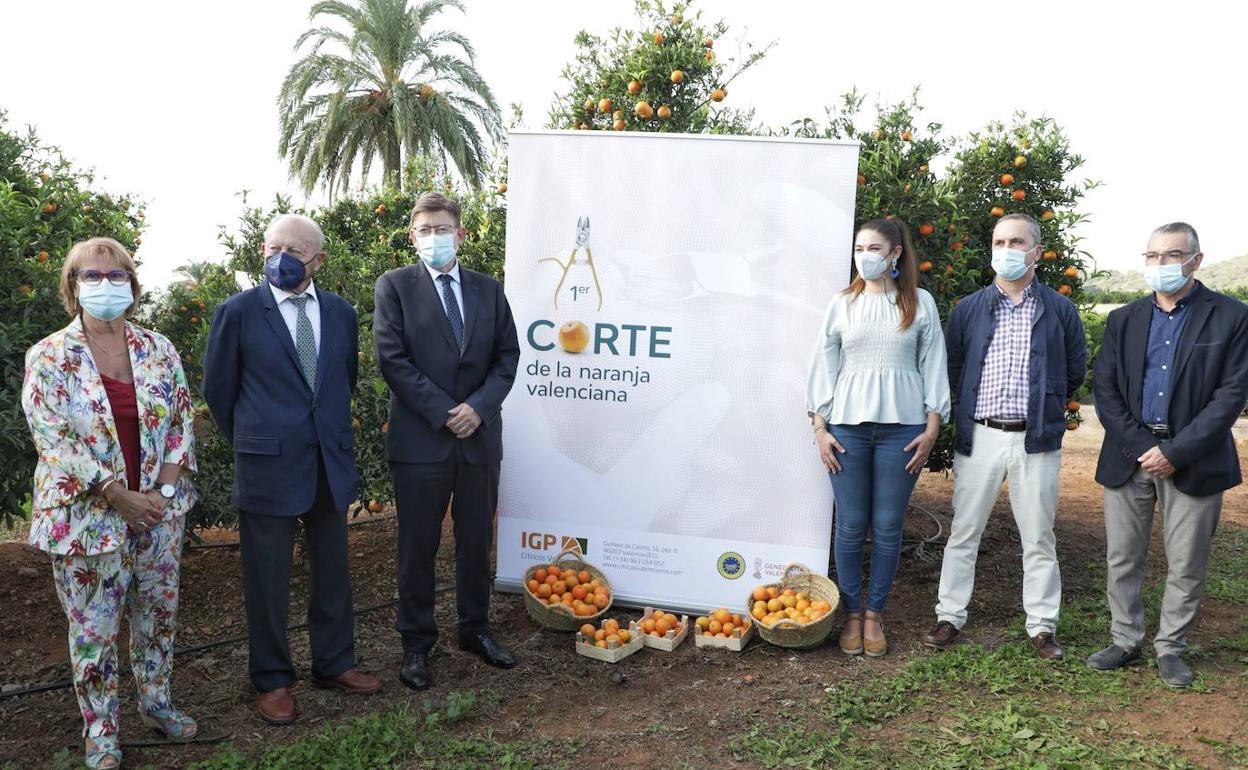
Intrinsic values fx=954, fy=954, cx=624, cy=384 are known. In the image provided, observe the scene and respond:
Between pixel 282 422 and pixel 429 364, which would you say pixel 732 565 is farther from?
pixel 282 422

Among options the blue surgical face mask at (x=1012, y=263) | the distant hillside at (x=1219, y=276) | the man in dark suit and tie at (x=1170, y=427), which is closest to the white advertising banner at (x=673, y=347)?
the blue surgical face mask at (x=1012, y=263)

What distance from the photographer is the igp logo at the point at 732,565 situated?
4.90m

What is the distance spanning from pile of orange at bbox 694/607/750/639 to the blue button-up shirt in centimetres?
204

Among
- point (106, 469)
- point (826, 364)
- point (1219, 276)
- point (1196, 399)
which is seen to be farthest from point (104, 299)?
point (1219, 276)

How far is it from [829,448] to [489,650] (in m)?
1.81

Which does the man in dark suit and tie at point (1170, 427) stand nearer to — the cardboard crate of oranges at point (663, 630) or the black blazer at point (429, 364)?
the cardboard crate of oranges at point (663, 630)

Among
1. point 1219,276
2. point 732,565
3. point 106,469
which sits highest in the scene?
point 1219,276

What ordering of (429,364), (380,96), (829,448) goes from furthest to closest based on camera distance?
1. (380,96)
2. (829,448)
3. (429,364)

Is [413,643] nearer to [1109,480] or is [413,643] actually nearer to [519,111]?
[1109,480]

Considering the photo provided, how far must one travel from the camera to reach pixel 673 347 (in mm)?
4844

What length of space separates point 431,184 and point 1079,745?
7.51 meters

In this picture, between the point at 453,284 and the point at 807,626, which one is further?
the point at 807,626

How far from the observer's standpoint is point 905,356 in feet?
Result: 14.0

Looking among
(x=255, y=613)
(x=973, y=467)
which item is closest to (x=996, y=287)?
(x=973, y=467)
